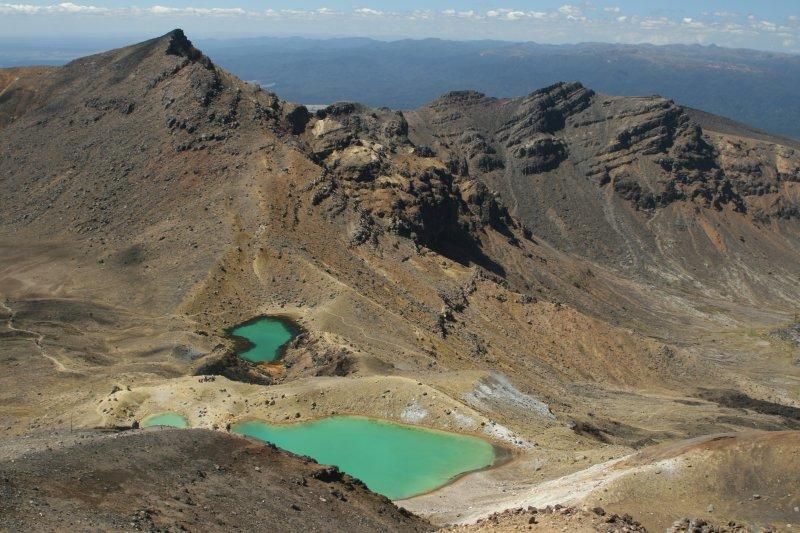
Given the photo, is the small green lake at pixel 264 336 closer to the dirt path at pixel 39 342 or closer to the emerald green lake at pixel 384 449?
the dirt path at pixel 39 342

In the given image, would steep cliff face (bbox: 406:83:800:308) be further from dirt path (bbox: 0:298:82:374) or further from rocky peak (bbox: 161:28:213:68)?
dirt path (bbox: 0:298:82:374)

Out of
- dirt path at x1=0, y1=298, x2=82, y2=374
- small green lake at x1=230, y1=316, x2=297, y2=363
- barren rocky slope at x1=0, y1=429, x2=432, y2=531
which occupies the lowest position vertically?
small green lake at x1=230, y1=316, x2=297, y2=363

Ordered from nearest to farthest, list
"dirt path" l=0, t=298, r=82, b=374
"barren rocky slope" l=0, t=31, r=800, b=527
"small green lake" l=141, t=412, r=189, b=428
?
"small green lake" l=141, t=412, r=189, b=428 < "barren rocky slope" l=0, t=31, r=800, b=527 < "dirt path" l=0, t=298, r=82, b=374

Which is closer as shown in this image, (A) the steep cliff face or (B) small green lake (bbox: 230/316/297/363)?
(B) small green lake (bbox: 230/316/297/363)

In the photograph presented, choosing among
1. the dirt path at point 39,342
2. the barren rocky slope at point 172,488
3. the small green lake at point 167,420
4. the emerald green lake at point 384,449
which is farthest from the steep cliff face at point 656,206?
the barren rocky slope at point 172,488

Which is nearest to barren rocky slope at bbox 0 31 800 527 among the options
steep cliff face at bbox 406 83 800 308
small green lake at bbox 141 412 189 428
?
small green lake at bbox 141 412 189 428

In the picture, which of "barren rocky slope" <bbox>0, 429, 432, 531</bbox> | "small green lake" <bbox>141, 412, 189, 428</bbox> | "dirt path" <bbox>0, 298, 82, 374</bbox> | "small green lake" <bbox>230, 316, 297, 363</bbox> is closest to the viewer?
A: "barren rocky slope" <bbox>0, 429, 432, 531</bbox>

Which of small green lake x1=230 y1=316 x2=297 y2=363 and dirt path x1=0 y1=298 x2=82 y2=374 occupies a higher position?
dirt path x1=0 y1=298 x2=82 y2=374
